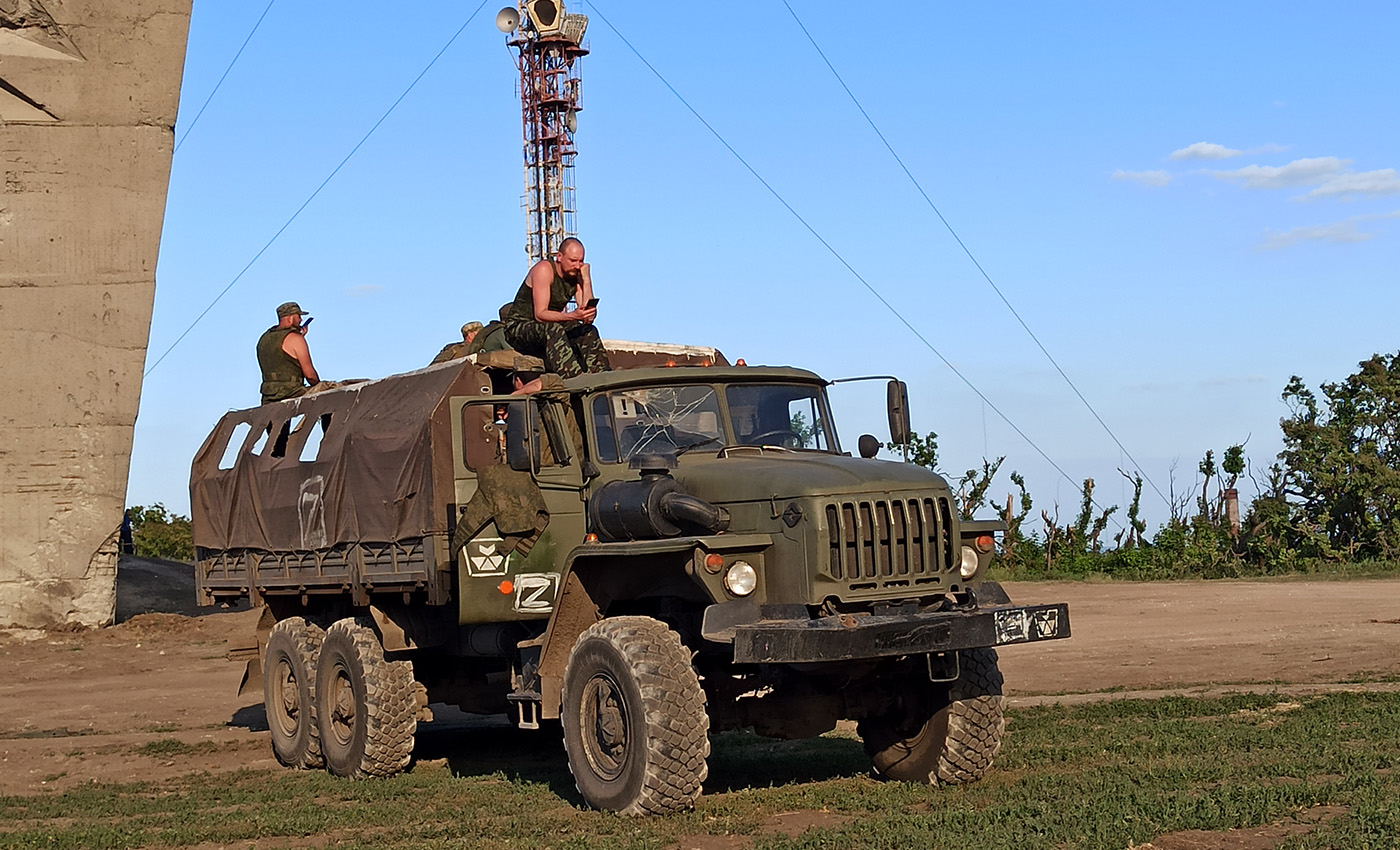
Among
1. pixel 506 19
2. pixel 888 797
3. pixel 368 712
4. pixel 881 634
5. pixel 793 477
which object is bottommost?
pixel 888 797

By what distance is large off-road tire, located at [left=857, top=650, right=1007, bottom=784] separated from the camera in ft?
31.5

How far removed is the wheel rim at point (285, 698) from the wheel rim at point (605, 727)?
15.0 feet

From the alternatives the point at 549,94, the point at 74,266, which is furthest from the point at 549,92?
the point at 74,266

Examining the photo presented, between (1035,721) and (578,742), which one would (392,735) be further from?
(1035,721)

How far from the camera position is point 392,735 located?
11789 mm

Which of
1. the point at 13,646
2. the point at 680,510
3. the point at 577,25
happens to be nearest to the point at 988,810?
the point at 680,510

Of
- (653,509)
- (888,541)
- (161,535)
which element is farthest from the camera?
(161,535)

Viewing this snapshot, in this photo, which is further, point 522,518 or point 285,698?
point 285,698

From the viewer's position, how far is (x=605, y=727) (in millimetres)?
9133

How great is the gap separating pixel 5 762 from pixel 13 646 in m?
9.33

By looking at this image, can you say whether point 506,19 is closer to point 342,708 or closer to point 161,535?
point 161,535

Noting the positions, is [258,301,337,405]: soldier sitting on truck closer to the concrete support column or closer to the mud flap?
the mud flap

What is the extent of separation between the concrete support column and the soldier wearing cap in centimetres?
912

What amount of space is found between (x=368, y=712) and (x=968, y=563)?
185 inches
